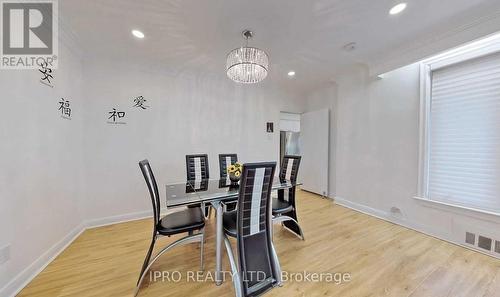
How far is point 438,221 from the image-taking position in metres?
2.42

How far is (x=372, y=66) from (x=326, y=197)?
9.08ft

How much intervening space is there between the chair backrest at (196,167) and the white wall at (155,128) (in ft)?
2.14

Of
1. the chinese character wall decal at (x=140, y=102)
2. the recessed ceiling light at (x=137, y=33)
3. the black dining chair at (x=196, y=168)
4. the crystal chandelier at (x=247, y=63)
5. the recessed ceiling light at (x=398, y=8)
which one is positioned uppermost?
the recessed ceiling light at (x=398, y=8)

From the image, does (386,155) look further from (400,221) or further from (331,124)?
(331,124)

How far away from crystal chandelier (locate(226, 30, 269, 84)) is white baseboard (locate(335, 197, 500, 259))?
9.67 ft

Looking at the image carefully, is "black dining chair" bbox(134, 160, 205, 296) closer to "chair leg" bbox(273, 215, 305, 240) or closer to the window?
"chair leg" bbox(273, 215, 305, 240)

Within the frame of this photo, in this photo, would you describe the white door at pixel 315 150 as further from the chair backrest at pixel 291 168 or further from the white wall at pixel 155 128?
the chair backrest at pixel 291 168

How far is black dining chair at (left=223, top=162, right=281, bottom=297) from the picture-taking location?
1.40 meters

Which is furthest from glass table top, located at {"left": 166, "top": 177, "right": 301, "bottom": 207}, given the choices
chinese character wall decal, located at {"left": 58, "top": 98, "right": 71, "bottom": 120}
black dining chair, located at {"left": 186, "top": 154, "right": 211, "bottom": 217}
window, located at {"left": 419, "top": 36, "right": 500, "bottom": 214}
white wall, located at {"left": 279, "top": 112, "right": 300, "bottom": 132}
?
white wall, located at {"left": 279, "top": 112, "right": 300, "bottom": 132}

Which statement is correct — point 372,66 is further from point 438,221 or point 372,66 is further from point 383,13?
point 438,221

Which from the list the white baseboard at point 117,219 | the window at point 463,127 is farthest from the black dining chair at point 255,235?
the window at point 463,127

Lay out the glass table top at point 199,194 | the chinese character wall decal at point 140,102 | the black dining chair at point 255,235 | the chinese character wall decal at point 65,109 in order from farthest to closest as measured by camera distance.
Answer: the chinese character wall decal at point 140,102 → the chinese character wall decal at point 65,109 → the glass table top at point 199,194 → the black dining chair at point 255,235

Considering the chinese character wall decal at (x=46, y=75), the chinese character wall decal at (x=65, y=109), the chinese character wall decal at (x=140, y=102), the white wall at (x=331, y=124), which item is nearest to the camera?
the chinese character wall decal at (x=46, y=75)

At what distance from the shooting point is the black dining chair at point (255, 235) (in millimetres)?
1403
